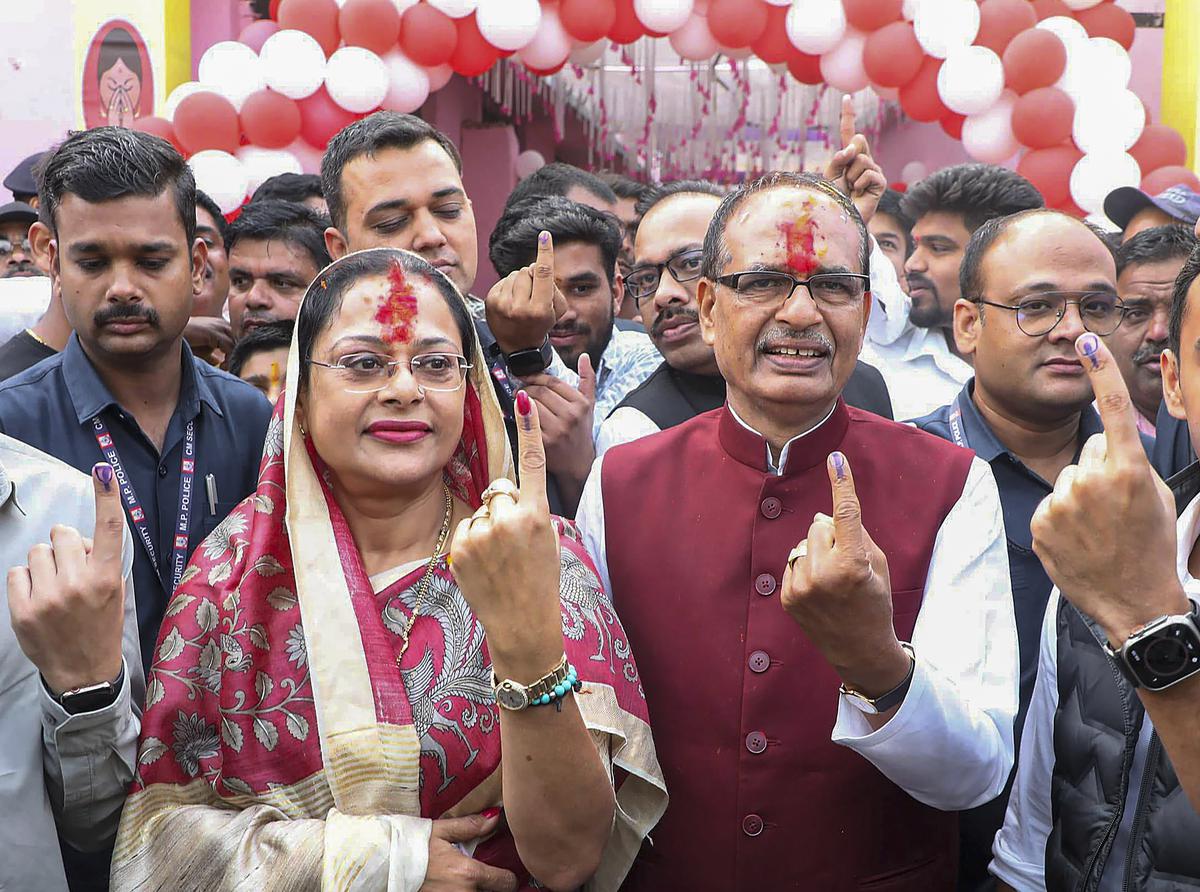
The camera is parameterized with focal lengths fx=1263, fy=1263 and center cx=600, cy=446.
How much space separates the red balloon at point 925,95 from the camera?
5812mm

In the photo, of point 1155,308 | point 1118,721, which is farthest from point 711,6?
point 1118,721

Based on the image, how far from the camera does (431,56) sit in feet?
18.6

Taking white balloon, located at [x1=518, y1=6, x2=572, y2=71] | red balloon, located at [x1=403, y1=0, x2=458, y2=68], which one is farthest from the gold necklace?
white balloon, located at [x1=518, y1=6, x2=572, y2=71]

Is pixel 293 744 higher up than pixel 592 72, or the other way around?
pixel 592 72

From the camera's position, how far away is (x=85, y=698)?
1.85 meters

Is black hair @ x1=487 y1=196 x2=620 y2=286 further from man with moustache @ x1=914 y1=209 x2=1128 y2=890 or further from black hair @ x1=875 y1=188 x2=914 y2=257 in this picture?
black hair @ x1=875 y1=188 x2=914 y2=257

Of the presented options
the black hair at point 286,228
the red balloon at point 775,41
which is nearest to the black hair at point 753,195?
the black hair at point 286,228

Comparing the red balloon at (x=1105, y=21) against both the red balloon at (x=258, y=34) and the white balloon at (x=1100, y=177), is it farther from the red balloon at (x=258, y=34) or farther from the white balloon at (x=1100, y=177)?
the red balloon at (x=258, y=34)

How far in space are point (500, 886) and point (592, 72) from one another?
6780mm

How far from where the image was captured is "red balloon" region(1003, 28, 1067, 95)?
5.64 meters

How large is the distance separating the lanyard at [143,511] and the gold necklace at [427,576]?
23.8 inches

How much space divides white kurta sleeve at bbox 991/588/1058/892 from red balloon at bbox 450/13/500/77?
4.38m

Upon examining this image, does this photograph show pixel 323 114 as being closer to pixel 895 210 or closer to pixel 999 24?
pixel 895 210

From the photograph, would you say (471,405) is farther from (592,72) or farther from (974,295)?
(592,72)
